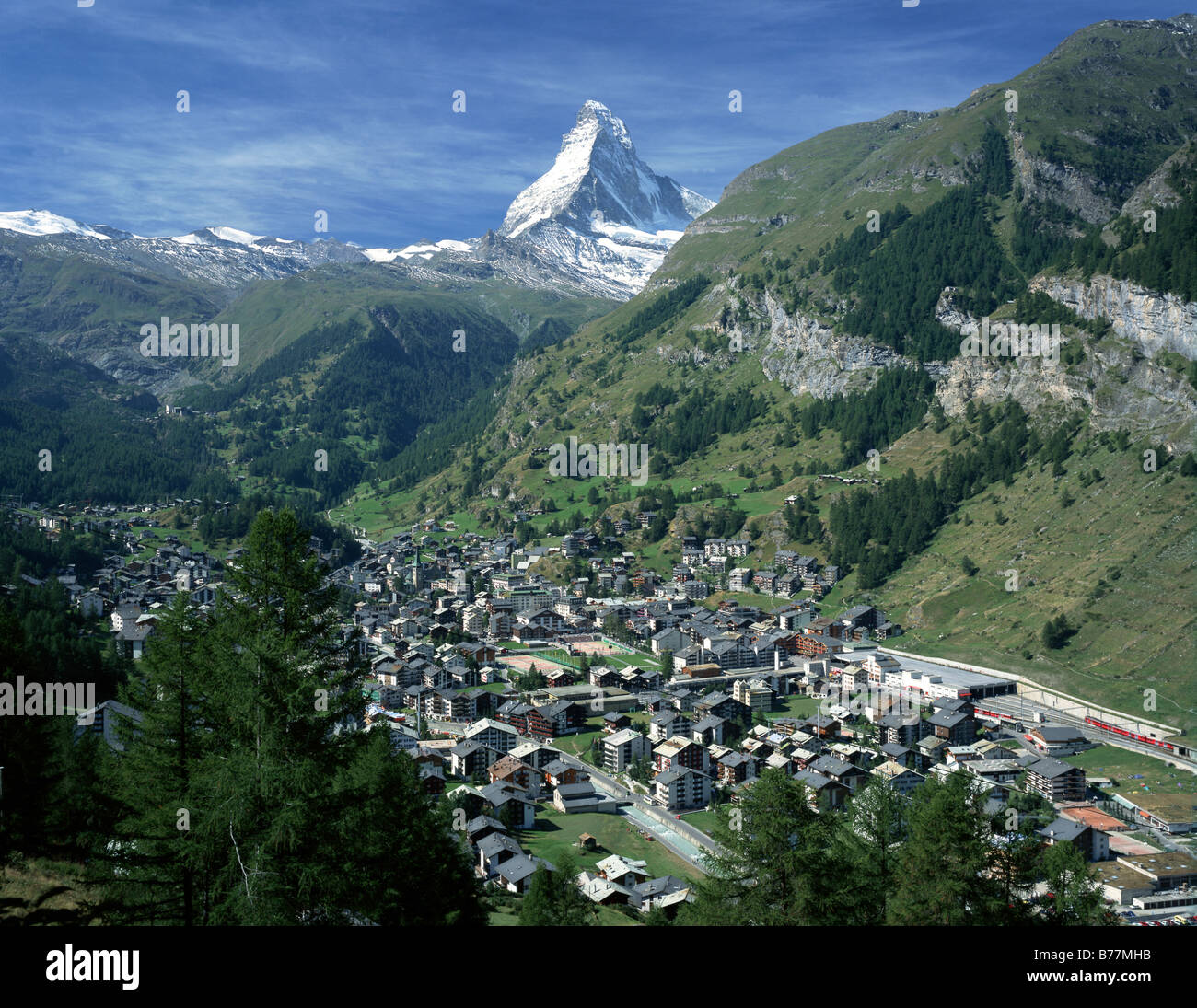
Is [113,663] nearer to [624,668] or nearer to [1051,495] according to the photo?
[624,668]

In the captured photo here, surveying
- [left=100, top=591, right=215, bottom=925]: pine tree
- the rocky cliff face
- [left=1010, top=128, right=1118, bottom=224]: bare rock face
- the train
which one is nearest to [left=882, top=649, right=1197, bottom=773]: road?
the train

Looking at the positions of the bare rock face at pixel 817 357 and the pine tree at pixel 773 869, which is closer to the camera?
the pine tree at pixel 773 869

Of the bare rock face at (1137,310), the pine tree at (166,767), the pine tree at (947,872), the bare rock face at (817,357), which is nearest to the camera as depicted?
the pine tree at (166,767)

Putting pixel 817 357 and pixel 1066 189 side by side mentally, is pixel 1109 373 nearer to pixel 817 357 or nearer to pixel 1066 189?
pixel 817 357

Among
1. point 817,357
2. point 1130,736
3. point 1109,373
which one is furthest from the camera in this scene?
point 817,357

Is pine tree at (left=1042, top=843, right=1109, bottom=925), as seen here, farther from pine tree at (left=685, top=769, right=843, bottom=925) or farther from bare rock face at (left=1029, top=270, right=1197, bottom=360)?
bare rock face at (left=1029, top=270, right=1197, bottom=360)

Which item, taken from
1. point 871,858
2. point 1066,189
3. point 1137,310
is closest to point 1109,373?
point 1137,310

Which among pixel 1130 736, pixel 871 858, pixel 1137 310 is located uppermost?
pixel 1137 310

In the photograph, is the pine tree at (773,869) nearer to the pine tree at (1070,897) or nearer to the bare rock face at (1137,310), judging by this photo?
the pine tree at (1070,897)

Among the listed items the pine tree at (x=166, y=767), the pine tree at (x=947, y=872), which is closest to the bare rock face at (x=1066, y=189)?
the pine tree at (x=947, y=872)
